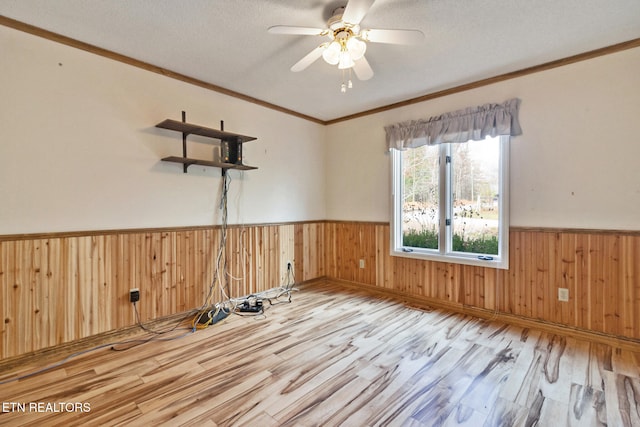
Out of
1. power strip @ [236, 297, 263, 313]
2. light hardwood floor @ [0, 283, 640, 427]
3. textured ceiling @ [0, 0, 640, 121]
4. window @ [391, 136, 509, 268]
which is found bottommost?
light hardwood floor @ [0, 283, 640, 427]

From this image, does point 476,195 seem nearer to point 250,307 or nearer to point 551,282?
point 551,282

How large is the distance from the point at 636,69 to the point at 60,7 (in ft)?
15.0

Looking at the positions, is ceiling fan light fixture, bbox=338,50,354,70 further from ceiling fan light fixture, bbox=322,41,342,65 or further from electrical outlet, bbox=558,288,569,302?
electrical outlet, bbox=558,288,569,302

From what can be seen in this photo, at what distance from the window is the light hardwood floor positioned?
3.05 feet

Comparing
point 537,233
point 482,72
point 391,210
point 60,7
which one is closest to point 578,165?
point 537,233

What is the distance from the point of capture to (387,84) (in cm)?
335

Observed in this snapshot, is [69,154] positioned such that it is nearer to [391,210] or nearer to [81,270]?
[81,270]

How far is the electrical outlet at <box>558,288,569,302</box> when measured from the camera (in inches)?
110

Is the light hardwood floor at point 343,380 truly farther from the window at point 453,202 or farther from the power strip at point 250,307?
the window at point 453,202

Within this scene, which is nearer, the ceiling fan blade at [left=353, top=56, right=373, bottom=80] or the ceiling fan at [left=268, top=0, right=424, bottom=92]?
the ceiling fan at [left=268, top=0, right=424, bottom=92]

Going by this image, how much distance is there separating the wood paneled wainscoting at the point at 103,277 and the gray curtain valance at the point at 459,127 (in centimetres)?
230

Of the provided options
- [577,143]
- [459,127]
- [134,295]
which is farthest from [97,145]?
[577,143]

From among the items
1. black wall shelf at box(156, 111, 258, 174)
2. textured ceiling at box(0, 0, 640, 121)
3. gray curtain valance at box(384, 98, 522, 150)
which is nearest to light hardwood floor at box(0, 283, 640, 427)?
black wall shelf at box(156, 111, 258, 174)

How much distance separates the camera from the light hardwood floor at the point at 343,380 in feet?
5.57
